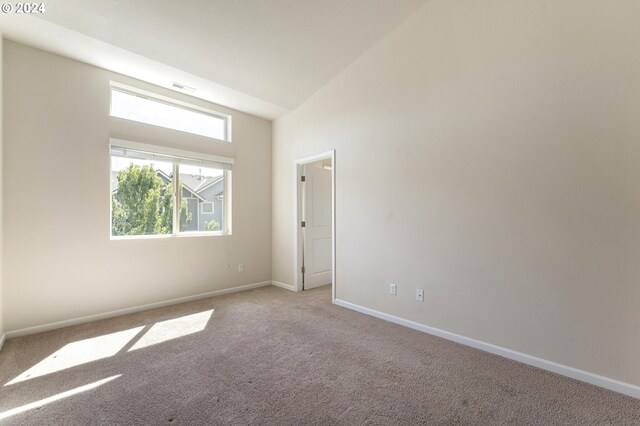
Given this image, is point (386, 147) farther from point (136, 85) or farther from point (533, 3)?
point (136, 85)

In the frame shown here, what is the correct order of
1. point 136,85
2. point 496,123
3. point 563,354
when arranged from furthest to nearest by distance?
point 136,85, point 496,123, point 563,354

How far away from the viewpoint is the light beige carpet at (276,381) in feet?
5.70

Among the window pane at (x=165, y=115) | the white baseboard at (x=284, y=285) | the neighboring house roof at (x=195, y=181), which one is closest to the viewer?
the window pane at (x=165, y=115)

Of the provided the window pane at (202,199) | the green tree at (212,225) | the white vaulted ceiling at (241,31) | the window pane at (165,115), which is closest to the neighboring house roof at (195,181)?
the window pane at (202,199)

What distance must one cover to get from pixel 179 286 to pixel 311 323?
204cm

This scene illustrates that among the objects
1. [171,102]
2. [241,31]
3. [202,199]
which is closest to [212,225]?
[202,199]

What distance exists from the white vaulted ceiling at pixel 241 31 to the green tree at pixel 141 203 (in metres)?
1.44

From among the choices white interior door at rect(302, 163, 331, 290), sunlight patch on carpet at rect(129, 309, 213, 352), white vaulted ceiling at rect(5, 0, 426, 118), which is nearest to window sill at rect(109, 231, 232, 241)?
sunlight patch on carpet at rect(129, 309, 213, 352)

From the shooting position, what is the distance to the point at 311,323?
325 cm

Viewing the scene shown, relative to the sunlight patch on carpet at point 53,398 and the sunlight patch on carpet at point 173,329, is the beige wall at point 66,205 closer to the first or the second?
the sunlight patch on carpet at point 173,329

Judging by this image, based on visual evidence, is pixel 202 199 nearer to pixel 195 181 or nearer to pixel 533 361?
pixel 195 181

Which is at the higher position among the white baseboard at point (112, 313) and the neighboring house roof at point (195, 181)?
the neighboring house roof at point (195, 181)

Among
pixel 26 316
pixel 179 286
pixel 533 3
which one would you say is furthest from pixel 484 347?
pixel 26 316

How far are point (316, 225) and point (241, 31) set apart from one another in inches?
116
